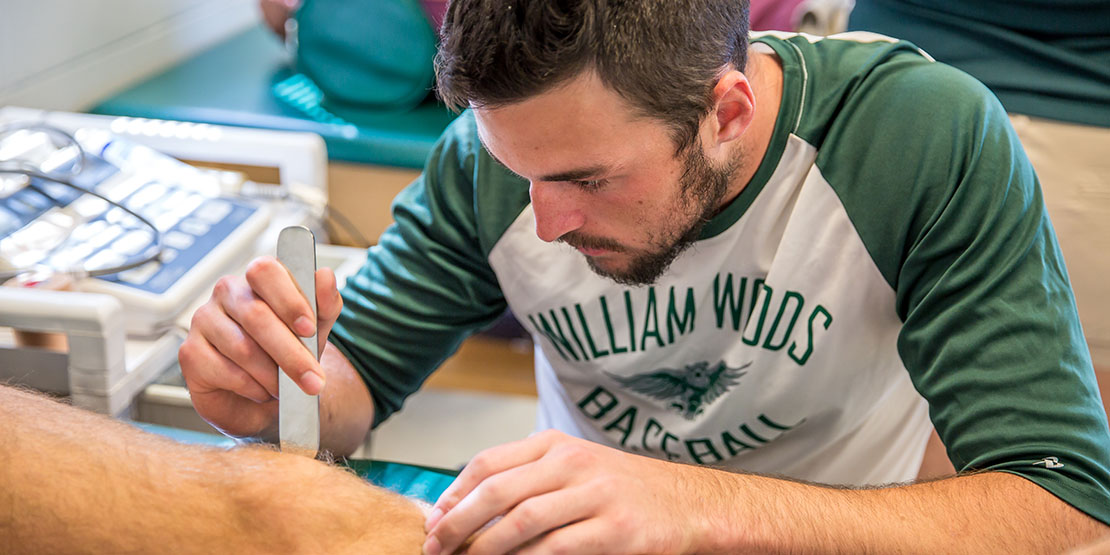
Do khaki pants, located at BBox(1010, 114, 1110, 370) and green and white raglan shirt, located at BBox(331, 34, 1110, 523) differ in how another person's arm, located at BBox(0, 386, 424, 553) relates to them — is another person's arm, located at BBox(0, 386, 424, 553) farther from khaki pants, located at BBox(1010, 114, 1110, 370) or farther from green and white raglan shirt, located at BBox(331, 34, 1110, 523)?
khaki pants, located at BBox(1010, 114, 1110, 370)

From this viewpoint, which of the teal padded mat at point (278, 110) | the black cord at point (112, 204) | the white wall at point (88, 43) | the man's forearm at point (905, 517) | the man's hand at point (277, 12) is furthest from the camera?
the man's hand at point (277, 12)

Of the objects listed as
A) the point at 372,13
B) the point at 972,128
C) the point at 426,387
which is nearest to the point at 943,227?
the point at 972,128

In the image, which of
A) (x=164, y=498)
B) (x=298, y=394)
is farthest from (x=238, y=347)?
(x=164, y=498)

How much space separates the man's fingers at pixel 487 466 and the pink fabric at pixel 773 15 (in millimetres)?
1290

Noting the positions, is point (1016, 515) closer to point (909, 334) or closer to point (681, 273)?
point (909, 334)

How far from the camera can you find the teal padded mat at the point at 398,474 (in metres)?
0.98

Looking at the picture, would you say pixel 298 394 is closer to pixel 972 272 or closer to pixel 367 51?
pixel 972 272

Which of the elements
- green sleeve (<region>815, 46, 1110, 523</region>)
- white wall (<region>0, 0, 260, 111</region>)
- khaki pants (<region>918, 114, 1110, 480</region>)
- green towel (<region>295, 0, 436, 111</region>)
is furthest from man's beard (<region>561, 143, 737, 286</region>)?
white wall (<region>0, 0, 260, 111</region>)

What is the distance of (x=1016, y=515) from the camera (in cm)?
83

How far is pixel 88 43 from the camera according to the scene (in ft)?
6.14

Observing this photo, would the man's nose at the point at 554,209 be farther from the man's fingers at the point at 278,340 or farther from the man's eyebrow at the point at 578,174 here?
the man's fingers at the point at 278,340

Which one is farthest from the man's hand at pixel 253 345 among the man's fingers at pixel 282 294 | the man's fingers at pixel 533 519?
the man's fingers at pixel 533 519

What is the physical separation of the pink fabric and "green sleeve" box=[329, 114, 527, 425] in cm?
94

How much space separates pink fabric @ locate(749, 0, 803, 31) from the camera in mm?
1829
